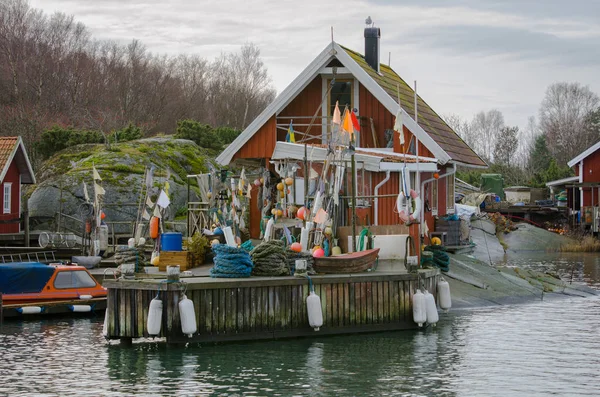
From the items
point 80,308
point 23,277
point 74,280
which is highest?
point 23,277

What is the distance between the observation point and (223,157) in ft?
116

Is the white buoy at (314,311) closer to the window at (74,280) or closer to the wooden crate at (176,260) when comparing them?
the wooden crate at (176,260)

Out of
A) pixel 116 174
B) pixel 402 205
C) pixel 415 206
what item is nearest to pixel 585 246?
pixel 116 174

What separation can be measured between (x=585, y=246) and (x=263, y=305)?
40.9m

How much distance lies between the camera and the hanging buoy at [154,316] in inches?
837

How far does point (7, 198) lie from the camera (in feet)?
150

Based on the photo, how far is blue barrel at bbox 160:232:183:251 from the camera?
29.2 metres

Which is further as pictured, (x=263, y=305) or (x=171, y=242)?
(x=171, y=242)

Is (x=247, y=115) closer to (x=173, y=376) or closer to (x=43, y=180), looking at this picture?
(x=43, y=180)

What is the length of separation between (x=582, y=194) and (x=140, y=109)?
118 ft

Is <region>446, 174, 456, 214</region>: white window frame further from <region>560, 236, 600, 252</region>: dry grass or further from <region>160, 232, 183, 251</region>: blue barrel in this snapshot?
<region>560, 236, 600, 252</region>: dry grass

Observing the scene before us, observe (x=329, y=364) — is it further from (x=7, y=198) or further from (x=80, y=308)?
(x=7, y=198)

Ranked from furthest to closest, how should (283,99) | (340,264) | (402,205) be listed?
(283,99) < (402,205) < (340,264)

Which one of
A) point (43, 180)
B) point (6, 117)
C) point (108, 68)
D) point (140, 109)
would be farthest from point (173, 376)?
point (108, 68)
